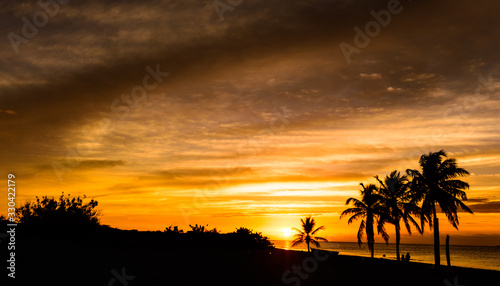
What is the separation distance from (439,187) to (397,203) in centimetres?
1024

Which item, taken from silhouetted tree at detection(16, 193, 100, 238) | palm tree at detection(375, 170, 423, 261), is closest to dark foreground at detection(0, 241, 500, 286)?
silhouetted tree at detection(16, 193, 100, 238)

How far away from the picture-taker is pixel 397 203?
177 ft

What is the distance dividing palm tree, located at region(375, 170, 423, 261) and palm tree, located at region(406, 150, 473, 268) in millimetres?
6421

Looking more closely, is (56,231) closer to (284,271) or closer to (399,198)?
(284,271)

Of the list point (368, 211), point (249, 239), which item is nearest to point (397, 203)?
point (368, 211)

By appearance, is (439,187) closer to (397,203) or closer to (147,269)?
(397,203)

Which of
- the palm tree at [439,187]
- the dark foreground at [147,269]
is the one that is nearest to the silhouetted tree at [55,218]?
the dark foreground at [147,269]

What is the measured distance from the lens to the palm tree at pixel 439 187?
4341 cm

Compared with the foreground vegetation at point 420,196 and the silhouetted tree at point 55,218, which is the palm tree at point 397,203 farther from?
the silhouetted tree at point 55,218

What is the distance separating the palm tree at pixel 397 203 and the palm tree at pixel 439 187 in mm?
6421

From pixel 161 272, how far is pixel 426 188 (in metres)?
33.7

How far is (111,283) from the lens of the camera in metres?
18.1

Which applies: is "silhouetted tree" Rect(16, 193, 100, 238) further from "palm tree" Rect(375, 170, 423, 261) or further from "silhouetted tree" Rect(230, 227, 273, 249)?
"palm tree" Rect(375, 170, 423, 261)

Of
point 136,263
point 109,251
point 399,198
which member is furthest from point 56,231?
point 399,198
